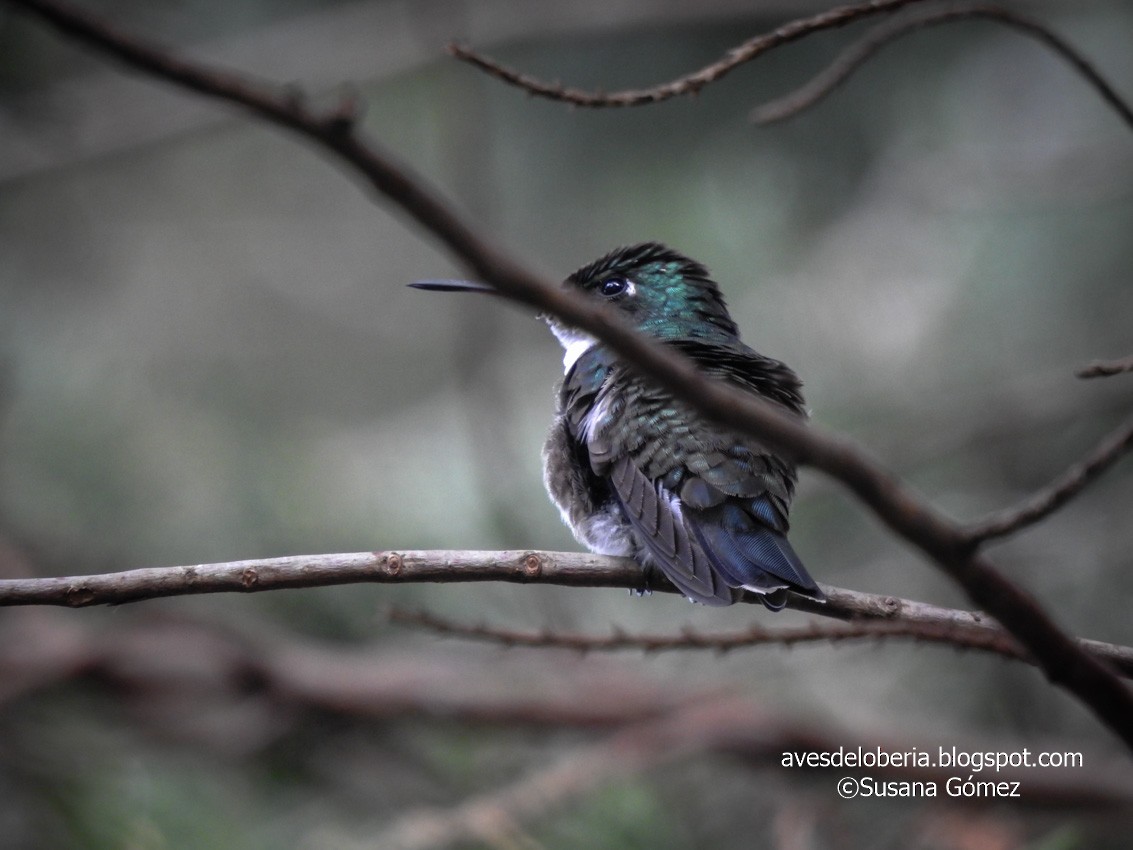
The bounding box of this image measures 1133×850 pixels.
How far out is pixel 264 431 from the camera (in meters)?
7.27

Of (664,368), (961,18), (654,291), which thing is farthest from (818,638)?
(654,291)

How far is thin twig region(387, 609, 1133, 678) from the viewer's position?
73.2 inches

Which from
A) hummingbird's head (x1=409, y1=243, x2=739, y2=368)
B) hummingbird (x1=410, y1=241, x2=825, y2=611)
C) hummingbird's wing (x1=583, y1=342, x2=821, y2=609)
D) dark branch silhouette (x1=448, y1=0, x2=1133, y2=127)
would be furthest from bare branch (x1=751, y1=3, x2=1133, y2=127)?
hummingbird's head (x1=409, y1=243, x2=739, y2=368)

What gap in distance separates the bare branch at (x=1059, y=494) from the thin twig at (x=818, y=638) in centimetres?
25

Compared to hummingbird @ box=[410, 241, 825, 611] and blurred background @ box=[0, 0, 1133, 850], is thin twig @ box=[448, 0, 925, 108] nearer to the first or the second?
hummingbird @ box=[410, 241, 825, 611]

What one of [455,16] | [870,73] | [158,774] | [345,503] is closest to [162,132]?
[455,16]

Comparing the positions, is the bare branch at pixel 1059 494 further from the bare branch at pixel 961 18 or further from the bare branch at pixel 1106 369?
the bare branch at pixel 961 18

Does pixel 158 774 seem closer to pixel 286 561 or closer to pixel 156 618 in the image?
pixel 156 618

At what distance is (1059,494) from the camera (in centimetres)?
170

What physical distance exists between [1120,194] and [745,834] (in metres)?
4.09

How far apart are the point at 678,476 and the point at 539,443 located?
429 centimetres

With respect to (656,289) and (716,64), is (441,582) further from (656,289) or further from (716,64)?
(656,289)

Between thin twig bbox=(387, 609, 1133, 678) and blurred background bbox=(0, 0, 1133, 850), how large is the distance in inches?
60.9

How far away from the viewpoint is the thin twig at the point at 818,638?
186 cm
